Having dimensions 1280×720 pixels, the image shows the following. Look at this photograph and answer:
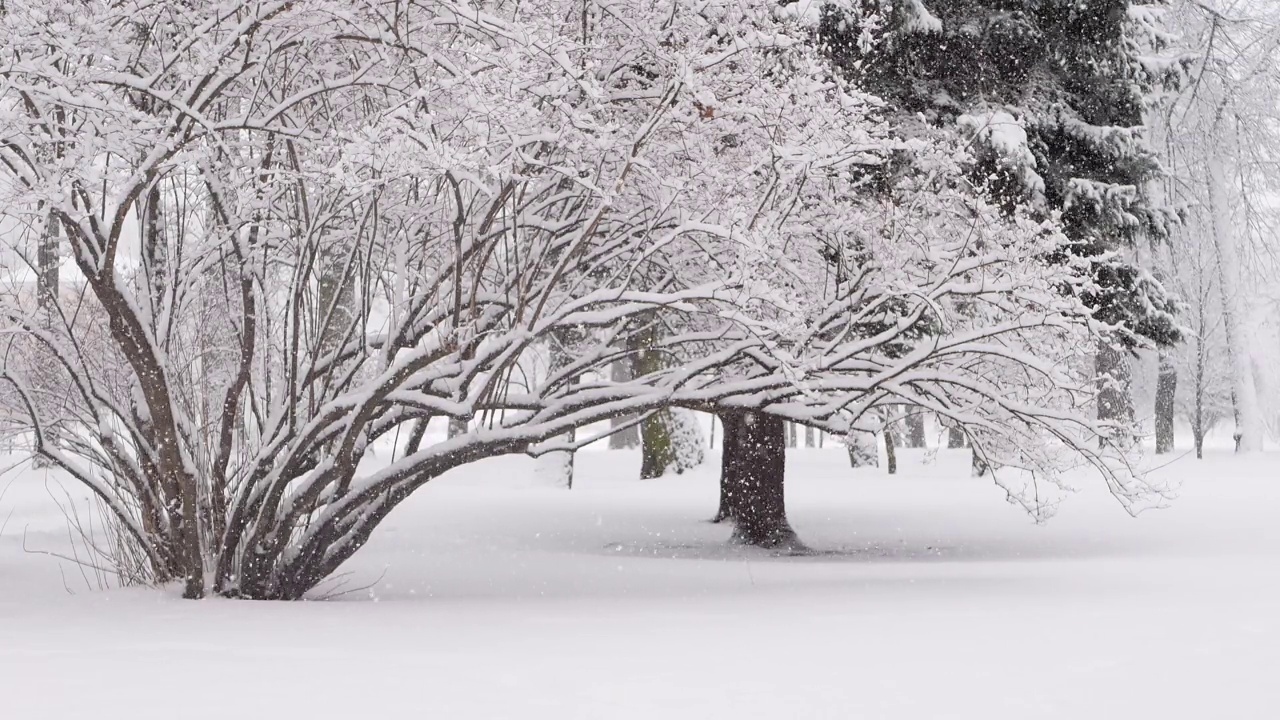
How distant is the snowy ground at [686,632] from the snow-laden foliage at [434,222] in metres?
1.03

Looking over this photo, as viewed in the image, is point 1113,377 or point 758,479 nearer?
point 758,479

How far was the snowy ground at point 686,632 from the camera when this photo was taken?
557 centimetres

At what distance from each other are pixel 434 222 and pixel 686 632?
4.39 metres

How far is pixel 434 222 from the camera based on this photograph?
34.1 feet

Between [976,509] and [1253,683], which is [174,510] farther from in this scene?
[976,509]

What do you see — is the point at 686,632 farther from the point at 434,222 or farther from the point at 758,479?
the point at 758,479

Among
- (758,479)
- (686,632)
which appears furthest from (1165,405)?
(686,632)

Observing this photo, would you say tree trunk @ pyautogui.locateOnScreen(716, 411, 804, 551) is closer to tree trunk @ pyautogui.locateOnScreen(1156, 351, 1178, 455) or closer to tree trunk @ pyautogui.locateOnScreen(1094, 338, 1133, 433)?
tree trunk @ pyautogui.locateOnScreen(1094, 338, 1133, 433)

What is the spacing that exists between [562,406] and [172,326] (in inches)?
111

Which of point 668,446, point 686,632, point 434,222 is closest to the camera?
point 686,632

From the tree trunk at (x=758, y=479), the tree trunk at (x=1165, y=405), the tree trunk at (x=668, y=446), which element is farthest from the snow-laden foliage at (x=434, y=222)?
the tree trunk at (x=1165, y=405)

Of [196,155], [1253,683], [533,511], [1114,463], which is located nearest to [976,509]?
[1114,463]

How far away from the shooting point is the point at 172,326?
9.03 m

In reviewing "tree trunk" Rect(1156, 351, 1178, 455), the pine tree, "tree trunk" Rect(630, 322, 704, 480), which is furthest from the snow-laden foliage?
"tree trunk" Rect(1156, 351, 1178, 455)
